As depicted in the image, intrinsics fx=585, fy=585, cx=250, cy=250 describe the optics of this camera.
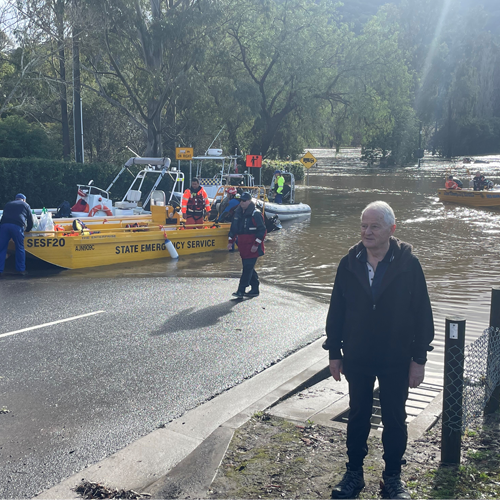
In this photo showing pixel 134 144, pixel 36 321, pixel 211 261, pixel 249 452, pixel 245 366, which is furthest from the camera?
pixel 134 144

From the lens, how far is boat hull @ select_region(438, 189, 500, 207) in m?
29.9

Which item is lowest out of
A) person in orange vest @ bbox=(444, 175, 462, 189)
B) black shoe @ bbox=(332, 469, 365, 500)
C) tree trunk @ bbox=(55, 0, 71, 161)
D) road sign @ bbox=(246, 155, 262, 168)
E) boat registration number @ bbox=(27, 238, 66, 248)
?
black shoe @ bbox=(332, 469, 365, 500)

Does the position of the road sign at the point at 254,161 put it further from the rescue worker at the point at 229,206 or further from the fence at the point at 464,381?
the fence at the point at 464,381

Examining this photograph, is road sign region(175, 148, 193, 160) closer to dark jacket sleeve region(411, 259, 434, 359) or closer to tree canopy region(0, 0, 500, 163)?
tree canopy region(0, 0, 500, 163)

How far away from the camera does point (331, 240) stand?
19422mm

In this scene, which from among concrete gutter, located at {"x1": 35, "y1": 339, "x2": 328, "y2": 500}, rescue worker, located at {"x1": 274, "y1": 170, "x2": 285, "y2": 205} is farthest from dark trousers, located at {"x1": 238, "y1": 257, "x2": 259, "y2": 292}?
rescue worker, located at {"x1": 274, "y1": 170, "x2": 285, "y2": 205}

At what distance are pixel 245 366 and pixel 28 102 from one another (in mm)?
23336

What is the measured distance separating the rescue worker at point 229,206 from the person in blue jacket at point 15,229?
6.01 meters

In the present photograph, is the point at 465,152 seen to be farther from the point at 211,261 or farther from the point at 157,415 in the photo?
the point at 157,415

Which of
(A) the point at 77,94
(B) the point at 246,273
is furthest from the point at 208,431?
(A) the point at 77,94

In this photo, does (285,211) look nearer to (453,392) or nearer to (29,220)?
(29,220)

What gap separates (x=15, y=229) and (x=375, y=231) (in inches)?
413

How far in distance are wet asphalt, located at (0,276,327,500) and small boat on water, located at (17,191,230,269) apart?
175 cm

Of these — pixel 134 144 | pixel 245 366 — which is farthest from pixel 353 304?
pixel 134 144
